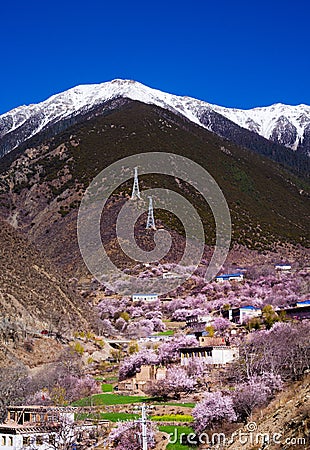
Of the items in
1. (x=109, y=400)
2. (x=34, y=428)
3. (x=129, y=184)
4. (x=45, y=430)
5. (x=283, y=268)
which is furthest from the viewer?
(x=129, y=184)

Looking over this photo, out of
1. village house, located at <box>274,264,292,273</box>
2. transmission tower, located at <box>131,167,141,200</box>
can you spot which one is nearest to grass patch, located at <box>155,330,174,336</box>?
village house, located at <box>274,264,292,273</box>

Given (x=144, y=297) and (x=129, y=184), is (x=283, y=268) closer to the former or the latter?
(x=144, y=297)

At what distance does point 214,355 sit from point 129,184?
6401 cm

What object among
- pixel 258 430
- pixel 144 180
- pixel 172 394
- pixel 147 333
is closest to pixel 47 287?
pixel 147 333

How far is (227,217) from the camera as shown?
100m

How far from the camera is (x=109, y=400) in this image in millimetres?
31344

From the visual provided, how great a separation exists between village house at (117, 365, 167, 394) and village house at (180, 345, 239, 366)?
146cm

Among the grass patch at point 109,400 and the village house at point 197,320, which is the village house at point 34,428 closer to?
the grass patch at point 109,400

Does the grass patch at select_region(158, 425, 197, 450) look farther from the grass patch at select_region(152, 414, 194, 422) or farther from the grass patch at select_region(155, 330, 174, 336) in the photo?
the grass patch at select_region(155, 330, 174, 336)

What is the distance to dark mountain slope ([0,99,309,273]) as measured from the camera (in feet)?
319

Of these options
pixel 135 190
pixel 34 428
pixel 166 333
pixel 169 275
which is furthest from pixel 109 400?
pixel 135 190

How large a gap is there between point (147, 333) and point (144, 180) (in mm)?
47389

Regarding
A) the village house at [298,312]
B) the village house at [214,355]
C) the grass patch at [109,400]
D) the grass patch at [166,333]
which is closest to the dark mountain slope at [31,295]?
the grass patch at [166,333]

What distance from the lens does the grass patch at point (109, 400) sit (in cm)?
3031
